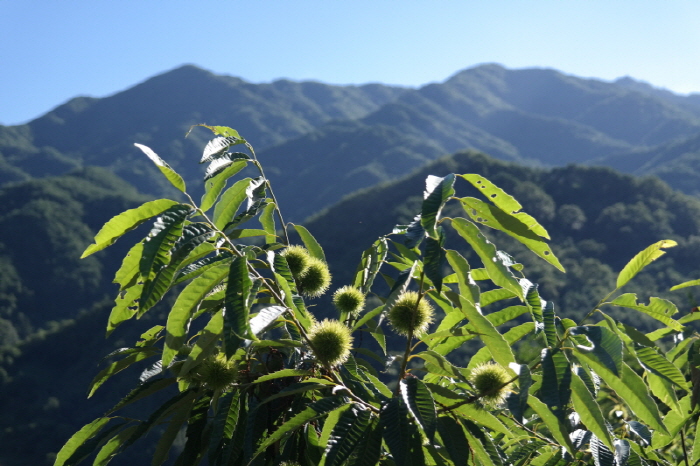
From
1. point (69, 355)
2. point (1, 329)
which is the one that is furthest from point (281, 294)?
point (1, 329)

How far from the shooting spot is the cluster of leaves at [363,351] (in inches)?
Answer: 58.7

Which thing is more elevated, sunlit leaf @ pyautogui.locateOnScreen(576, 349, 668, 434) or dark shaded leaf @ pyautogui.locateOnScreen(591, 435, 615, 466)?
sunlit leaf @ pyautogui.locateOnScreen(576, 349, 668, 434)

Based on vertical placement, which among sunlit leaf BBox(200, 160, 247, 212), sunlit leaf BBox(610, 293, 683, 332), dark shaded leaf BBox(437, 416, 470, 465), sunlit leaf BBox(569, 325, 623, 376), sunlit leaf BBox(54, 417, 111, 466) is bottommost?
sunlit leaf BBox(54, 417, 111, 466)

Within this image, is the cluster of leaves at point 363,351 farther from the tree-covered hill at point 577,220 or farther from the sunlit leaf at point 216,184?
the tree-covered hill at point 577,220

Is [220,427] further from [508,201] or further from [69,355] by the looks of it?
[69,355]

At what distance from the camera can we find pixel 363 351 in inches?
87.9

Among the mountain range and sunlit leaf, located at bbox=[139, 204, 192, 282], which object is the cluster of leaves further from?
the mountain range

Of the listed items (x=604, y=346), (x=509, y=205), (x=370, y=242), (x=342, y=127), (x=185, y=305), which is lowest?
(x=342, y=127)

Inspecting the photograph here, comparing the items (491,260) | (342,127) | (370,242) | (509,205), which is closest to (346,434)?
(491,260)

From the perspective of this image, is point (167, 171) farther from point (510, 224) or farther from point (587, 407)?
point (587, 407)

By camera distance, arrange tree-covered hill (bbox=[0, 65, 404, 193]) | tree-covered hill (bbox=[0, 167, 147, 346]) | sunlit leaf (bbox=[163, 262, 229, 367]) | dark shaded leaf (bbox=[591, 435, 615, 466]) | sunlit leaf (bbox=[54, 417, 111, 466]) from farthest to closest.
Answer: tree-covered hill (bbox=[0, 65, 404, 193]) < tree-covered hill (bbox=[0, 167, 147, 346]) < sunlit leaf (bbox=[54, 417, 111, 466]) < dark shaded leaf (bbox=[591, 435, 615, 466]) < sunlit leaf (bbox=[163, 262, 229, 367])

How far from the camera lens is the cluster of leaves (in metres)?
1.49

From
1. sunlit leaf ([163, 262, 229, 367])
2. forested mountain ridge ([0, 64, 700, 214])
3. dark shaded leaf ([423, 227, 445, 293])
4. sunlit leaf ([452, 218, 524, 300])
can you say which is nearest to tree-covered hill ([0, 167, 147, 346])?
forested mountain ridge ([0, 64, 700, 214])

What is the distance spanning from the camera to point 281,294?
73.1 inches
